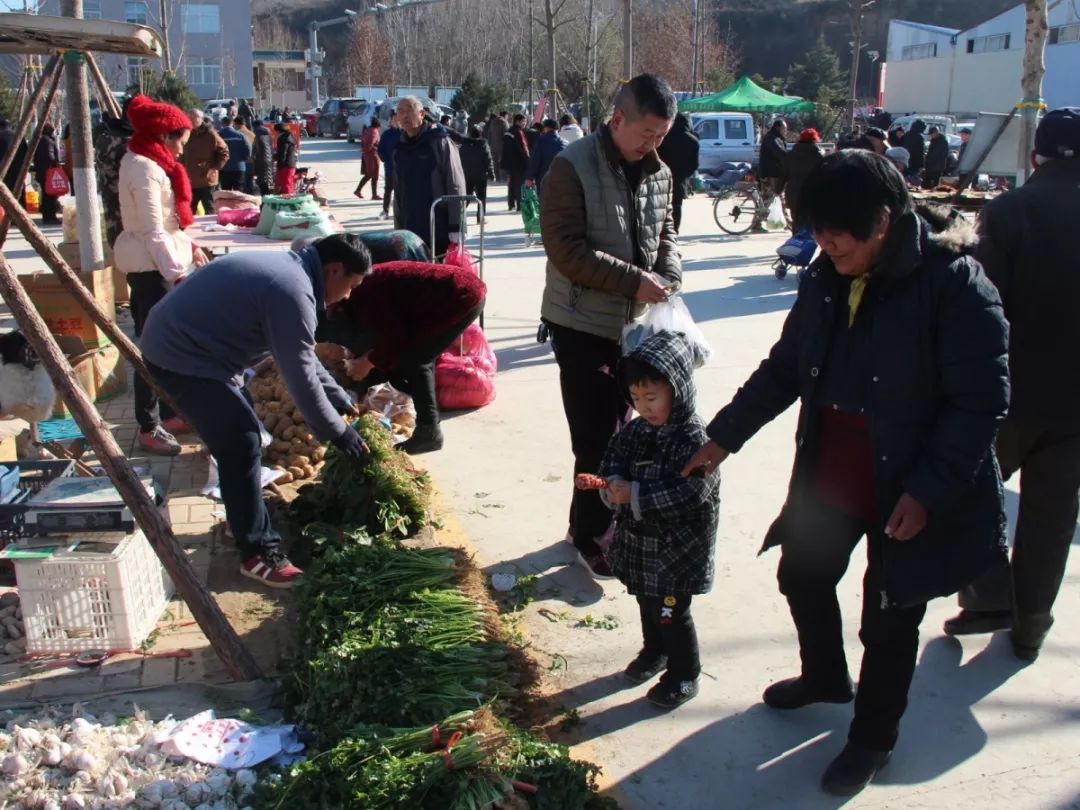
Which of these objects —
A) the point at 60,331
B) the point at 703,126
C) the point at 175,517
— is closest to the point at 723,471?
the point at 175,517

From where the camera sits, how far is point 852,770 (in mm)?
2982

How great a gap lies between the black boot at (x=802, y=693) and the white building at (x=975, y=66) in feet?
127

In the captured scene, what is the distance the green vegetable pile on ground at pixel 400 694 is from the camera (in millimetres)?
2545

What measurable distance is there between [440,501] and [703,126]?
909 inches

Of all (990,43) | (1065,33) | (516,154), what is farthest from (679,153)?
(990,43)

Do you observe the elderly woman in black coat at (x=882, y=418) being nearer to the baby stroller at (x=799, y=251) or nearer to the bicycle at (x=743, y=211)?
the baby stroller at (x=799, y=251)

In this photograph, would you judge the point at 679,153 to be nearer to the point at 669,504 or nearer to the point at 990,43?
the point at 669,504

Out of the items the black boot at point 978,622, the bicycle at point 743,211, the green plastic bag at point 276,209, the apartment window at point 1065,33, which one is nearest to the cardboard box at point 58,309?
the green plastic bag at point 276,209

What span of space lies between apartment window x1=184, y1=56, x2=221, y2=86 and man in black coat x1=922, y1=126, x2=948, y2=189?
5063 cm

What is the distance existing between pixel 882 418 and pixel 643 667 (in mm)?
1392

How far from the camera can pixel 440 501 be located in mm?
5293

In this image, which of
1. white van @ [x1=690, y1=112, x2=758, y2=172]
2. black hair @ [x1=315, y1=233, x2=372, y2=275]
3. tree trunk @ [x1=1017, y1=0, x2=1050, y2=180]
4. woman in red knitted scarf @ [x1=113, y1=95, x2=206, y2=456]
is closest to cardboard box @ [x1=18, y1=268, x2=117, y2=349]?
woman in red knitted scarf @ [x1=113, y1=95, x2=206, y2=456]

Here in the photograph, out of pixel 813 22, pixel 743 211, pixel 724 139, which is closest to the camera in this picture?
pixel 743 211

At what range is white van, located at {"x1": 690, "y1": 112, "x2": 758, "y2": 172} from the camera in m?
26.1
